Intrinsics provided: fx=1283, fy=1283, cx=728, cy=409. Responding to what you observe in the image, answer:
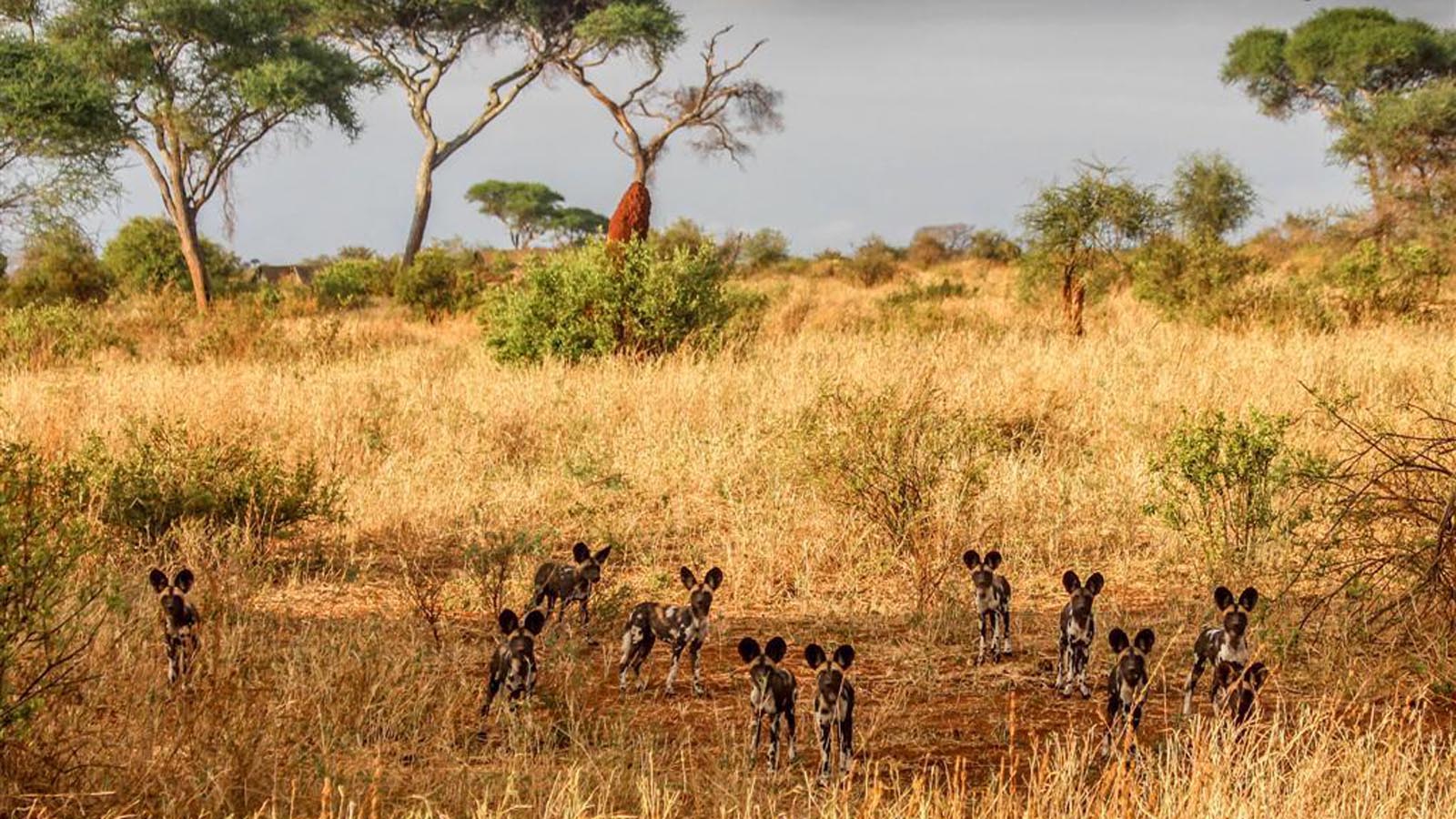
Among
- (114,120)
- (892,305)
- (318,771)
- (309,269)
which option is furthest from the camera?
(309,269)

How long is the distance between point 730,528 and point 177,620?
4146 millimetres

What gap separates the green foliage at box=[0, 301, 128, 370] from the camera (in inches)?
637

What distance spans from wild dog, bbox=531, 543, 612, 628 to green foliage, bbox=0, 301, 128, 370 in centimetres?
1155

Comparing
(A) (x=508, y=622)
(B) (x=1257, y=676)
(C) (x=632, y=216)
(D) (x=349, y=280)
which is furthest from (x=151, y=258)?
(B) (x=1257, y=676)

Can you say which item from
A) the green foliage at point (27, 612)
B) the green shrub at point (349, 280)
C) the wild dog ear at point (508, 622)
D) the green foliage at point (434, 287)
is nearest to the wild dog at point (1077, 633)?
the wild dog ear at point (508, 622)

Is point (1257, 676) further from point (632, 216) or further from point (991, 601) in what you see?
point (632, 216)

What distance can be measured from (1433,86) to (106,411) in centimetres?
3505

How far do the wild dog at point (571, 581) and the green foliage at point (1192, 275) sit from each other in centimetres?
1415

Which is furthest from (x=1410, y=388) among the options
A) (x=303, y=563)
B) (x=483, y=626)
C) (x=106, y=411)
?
(x=106, y=411)

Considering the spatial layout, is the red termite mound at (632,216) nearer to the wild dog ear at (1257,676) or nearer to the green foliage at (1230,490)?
the green foliage at (1230,490)

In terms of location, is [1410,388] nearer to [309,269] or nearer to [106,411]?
[106,411]

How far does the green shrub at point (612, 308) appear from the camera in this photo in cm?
1592

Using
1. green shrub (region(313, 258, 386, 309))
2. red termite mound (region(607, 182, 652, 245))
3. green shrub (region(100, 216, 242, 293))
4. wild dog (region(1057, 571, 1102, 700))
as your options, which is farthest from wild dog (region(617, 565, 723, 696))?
green shrub (region(100, 216, 242, 293))

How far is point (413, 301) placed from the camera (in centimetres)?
2738
